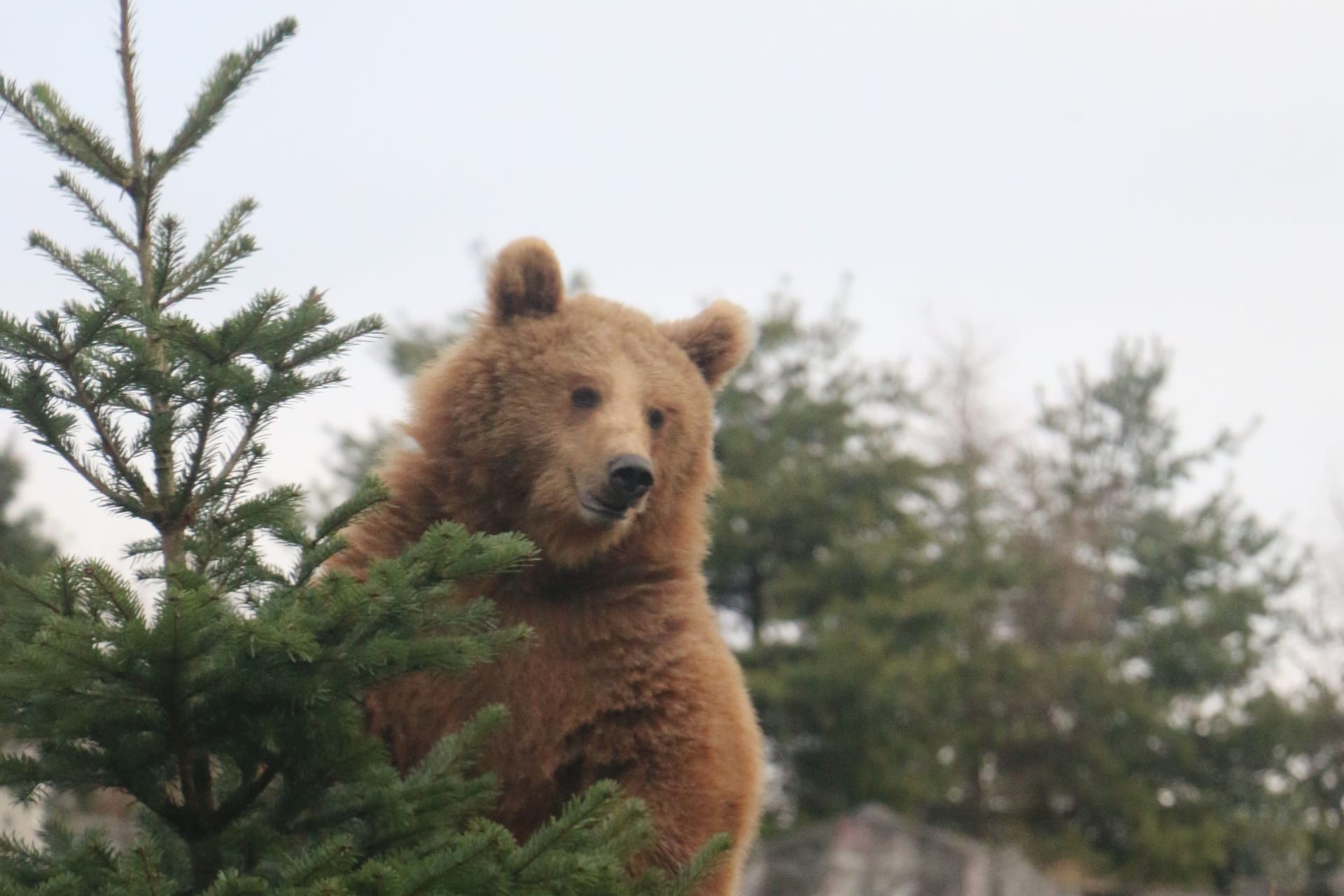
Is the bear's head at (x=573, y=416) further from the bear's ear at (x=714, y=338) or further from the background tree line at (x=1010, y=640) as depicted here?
the background tree line at (x=1010, y=640)

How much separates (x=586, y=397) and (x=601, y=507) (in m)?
0.42

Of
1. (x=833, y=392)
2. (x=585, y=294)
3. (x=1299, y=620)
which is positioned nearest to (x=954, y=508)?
(x=833, y=392)

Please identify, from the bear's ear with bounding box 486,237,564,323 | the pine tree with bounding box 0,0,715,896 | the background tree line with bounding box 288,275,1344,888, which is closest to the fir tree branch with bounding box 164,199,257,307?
the pine tree with bounding box 0,0,715,896

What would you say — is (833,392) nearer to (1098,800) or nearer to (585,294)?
(1098,800)

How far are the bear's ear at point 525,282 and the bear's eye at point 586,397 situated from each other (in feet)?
1.07

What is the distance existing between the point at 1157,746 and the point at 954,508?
4752mm

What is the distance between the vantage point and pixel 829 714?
63.8 ft

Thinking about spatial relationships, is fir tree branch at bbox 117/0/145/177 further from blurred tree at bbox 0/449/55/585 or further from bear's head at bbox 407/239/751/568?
blurred tree at bbox 0/449/55/585

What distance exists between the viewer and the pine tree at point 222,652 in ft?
7.47

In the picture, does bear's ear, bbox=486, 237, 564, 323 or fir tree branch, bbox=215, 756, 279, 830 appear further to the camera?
bear's ear, bbox=486, 237, 564, 323

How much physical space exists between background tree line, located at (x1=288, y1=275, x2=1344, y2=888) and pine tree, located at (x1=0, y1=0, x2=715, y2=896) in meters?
14.8

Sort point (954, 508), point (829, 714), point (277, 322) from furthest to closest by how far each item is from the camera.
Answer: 1. point (954, 508)
2. point (829, 714)
3. point (277, 322)

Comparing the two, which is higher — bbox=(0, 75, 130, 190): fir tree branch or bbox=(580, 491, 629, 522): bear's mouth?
bbox=(0, 75, 130, 190): fir tree branch

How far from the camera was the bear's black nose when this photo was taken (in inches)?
144
